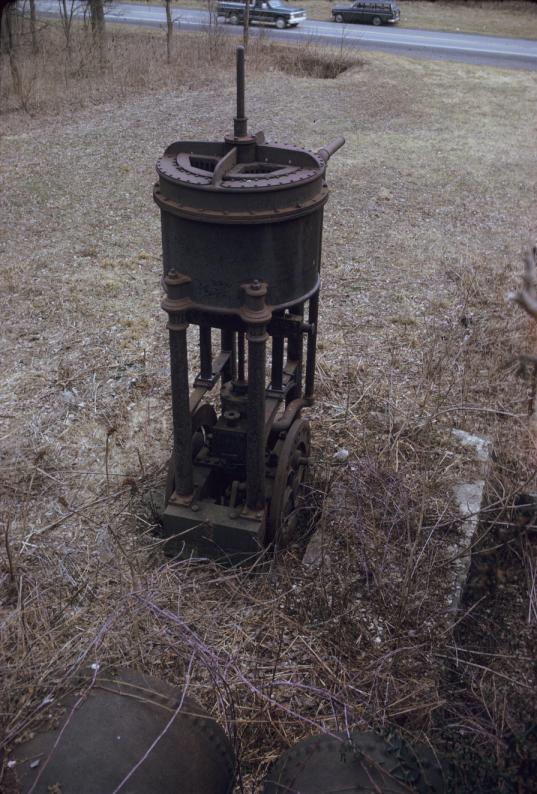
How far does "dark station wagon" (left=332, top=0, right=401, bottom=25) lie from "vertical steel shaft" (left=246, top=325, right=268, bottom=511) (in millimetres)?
22725

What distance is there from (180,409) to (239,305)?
1.79ft

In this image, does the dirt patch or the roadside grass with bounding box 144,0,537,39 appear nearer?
the dirt patch

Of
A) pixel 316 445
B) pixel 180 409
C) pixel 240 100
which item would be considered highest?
pixel 240 100

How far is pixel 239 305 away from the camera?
9.25ft

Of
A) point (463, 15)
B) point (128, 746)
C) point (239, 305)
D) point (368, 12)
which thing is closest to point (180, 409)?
point (239, 305)

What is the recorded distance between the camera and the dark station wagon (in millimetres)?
22078

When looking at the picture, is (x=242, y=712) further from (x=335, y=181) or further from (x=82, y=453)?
(x=335, y=181)

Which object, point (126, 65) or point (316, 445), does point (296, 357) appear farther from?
point (126, 65)

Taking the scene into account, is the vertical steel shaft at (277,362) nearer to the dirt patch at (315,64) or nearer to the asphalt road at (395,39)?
the dirt patch at (315,64)

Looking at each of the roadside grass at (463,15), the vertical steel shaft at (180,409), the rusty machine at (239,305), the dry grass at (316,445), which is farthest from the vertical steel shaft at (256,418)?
the roadside grass at (463,15)

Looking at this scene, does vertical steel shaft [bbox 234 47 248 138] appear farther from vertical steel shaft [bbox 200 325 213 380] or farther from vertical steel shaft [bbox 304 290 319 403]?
vertical steel shaft [bbox 200 325 213 380]

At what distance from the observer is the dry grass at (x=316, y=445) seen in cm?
263

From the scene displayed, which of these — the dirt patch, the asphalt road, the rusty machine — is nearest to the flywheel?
the rusty machine

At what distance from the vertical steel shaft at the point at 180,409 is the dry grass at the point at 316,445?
16.0 inches
